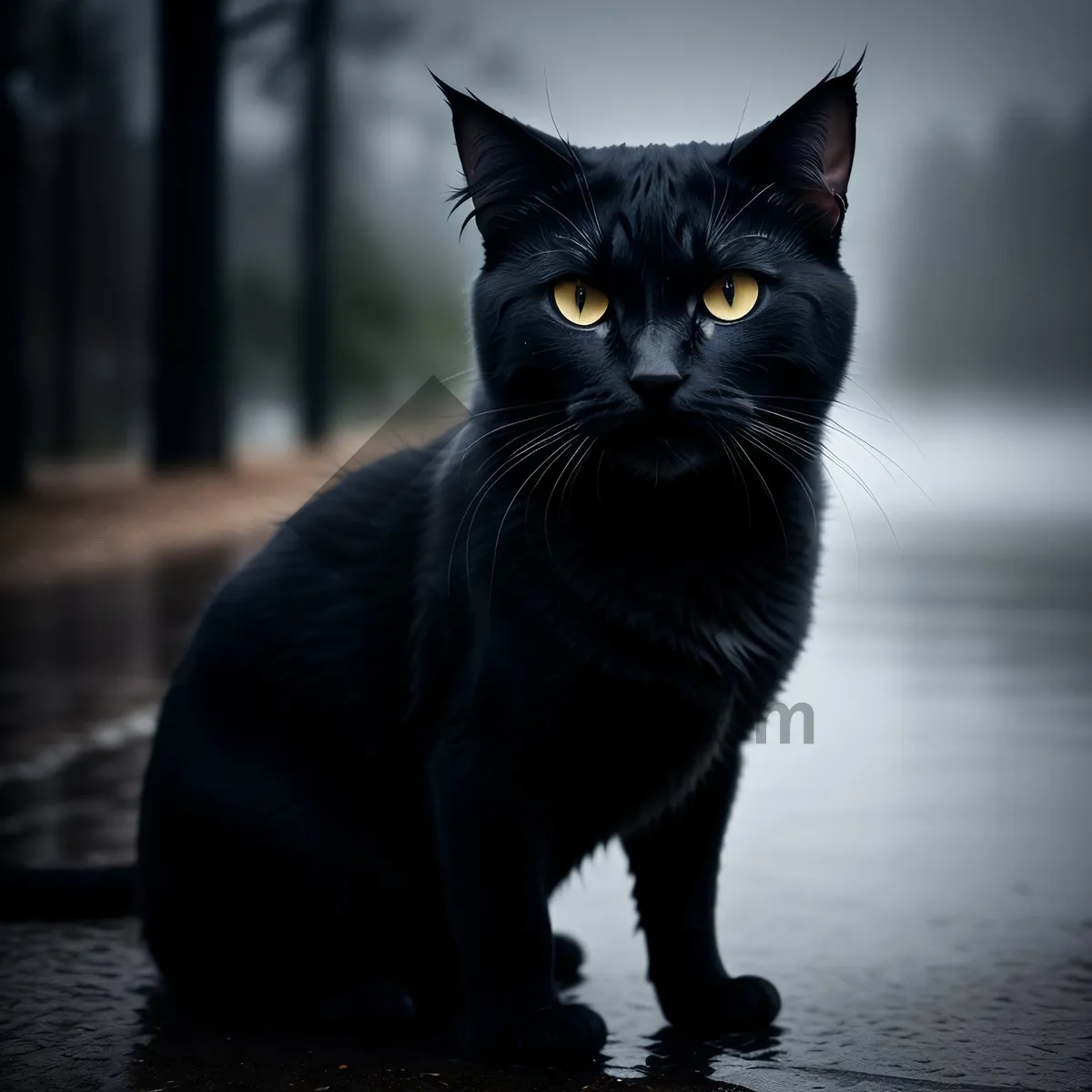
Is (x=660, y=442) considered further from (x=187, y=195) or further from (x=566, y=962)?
(x=187, y=195)

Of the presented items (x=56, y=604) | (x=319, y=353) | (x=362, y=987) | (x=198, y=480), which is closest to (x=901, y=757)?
(x=362, y=987)

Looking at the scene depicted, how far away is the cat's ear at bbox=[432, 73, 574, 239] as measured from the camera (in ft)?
5.95

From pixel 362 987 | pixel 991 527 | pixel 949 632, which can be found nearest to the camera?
pixel 362 987

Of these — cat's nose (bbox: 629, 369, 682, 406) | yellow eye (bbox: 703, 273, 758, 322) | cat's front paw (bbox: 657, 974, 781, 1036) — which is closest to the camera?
cat's nose (bbox: 629, 369, 682, 406)

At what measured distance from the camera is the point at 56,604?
649 centimetres

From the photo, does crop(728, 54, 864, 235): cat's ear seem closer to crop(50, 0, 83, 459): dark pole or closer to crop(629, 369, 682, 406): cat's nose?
crop(629, 369, 682, 406): cat's nose

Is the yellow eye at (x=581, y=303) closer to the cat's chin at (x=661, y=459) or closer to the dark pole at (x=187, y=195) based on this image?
the cat's chin at (x=661, y=459)

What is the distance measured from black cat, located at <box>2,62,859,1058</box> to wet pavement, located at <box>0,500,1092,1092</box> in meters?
0.13

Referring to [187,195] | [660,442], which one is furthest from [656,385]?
[187,195]

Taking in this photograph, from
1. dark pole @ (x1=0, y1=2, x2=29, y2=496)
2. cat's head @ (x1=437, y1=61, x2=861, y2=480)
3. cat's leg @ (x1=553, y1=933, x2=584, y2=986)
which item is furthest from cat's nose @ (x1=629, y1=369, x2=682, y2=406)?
dark pole @ (x1=0, y1=2, x2=29, y2=496)

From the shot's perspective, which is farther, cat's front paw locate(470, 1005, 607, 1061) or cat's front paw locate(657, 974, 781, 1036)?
cat's front paw locate(657, 974, 781, 1036)

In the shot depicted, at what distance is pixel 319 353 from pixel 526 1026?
11.8 metres

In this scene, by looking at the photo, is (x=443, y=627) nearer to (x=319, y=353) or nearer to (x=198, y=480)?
(x=198, y=480)

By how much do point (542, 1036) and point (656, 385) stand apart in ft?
2.76
